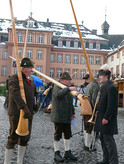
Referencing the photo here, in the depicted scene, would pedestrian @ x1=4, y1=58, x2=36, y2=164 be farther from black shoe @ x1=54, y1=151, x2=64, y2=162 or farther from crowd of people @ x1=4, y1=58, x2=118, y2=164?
black shoe @ x1=54, y1=151, x2=64, y2=162

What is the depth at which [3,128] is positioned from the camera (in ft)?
25.1

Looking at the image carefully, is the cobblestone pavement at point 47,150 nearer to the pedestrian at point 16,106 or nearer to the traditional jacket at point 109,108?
the pedestrian at point 16,106

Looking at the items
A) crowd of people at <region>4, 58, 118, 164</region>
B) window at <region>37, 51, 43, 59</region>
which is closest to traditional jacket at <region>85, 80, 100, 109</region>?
crowd of people at <region>4, 58, 118, 164</region>

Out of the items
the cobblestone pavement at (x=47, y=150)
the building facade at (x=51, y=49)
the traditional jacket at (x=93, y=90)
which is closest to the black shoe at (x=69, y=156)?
the cobblestone pavement at (x=47, y=150)

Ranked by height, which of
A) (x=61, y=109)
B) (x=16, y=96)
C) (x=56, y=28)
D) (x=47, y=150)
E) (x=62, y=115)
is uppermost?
(x=56, y=28)

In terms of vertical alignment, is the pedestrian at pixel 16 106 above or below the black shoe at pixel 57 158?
above

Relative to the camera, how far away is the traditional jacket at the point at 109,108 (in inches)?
161

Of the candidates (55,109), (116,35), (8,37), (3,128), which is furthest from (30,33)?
(55,109)

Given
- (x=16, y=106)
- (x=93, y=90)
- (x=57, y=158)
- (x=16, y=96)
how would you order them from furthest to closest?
(x=93, y=90)
(x=57, y=158)
(x=16, y=106)
(x=16, y=96)

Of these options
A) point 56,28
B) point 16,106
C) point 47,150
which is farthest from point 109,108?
point 56,28

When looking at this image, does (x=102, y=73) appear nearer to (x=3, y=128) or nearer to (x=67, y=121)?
(x=67, y=121)

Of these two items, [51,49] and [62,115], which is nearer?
[62,115]

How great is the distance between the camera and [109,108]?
409 cm

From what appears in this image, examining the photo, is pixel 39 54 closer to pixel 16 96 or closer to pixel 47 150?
pixel 47 150
